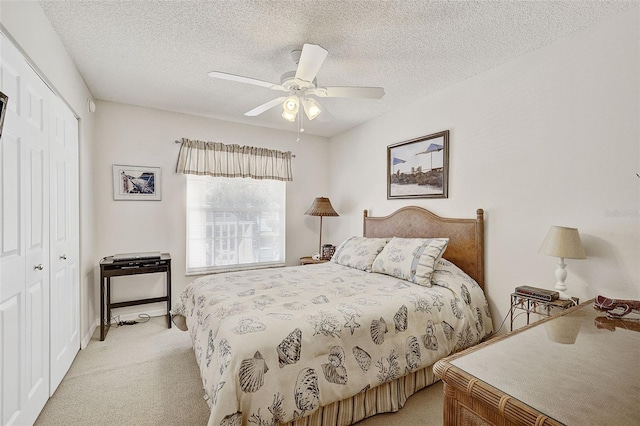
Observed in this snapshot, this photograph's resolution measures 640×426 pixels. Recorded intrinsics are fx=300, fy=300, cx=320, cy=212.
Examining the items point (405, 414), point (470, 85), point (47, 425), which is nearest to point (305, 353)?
point (405, 414)

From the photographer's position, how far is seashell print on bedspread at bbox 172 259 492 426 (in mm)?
1448

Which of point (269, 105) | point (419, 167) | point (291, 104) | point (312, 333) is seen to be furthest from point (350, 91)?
point (312, 333)

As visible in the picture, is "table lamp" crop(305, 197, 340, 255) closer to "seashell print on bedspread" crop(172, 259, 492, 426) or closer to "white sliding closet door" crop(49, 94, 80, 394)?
"seashell print on bedspread" crop(172, 259, 492, 426)

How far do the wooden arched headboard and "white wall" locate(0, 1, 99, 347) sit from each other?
3.26m

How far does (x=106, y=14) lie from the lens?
1.98 meters

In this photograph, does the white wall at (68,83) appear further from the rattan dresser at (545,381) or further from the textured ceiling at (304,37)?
the rattan dresser at (545,381)

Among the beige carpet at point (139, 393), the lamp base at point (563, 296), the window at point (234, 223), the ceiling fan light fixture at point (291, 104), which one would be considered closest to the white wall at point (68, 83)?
the beige carpet at point (139, 393)

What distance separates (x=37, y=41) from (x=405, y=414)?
322cm

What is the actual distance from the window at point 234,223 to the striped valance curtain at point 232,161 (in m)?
0.12

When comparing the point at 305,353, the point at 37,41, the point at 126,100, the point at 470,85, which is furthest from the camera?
the point at 126,100

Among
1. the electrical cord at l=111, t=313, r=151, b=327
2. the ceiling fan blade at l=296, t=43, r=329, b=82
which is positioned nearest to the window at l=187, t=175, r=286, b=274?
the electrical cord at l=111, t=313, r=151, b=327

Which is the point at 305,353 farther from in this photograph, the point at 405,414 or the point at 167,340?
the point at 167,340

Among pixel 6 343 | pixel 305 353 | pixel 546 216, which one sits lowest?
pixel 305 353

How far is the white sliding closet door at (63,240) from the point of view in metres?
2.12
